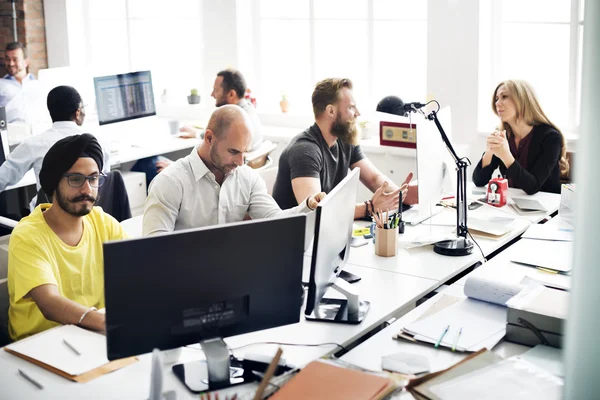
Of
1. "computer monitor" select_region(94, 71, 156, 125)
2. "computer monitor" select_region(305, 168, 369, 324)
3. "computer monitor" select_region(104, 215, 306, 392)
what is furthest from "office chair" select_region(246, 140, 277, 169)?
"computer monitor" select_region(104, 215, 306, 392)

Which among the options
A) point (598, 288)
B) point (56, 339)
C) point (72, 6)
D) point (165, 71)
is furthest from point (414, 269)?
point (72, 6)

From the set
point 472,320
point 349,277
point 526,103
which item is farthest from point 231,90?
point 472,320

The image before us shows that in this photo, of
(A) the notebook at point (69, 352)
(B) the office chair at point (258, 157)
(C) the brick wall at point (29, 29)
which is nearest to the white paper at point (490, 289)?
(A) the notebook at point (69, 352)

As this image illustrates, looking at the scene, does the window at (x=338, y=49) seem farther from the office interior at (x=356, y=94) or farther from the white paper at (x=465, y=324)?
the white paper at (x=465, y=324)

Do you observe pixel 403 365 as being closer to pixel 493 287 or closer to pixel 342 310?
pixel 342 310

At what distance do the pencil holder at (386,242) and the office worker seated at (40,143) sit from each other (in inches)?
88.9

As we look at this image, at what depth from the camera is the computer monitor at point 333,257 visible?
2262mm

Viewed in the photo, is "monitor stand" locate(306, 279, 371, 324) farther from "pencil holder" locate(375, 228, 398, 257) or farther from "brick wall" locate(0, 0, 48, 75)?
"brick wall" locate(0, 0, 48, 75)

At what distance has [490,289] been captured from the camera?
8.55 ft

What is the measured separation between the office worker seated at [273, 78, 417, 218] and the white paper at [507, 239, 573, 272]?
619 millimetres

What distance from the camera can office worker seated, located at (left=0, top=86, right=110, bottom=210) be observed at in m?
4.51

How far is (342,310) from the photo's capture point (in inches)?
99.6

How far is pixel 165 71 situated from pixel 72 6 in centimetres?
116

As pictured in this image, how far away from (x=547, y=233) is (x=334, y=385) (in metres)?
1.77
